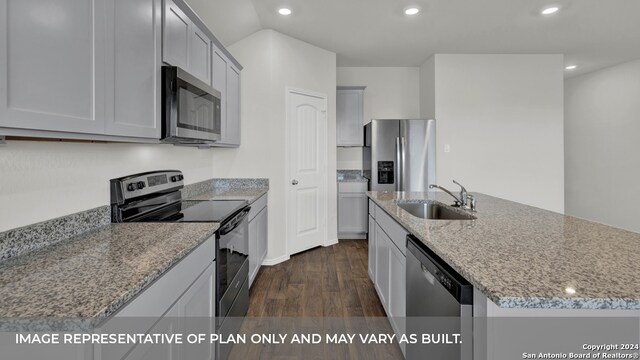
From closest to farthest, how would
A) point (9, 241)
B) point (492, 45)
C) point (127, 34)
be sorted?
point (9, 241)
point (127, 34)
point (492, 45)

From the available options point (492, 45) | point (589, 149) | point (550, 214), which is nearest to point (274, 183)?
point (550, 214)

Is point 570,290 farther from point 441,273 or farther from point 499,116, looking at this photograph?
point 499,116

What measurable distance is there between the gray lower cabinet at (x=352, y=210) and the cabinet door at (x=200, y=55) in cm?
267

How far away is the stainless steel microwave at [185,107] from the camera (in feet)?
5.58

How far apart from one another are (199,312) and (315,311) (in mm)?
1227

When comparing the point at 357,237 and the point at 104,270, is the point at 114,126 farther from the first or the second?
the point at 357,237

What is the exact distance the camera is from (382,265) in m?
2.30

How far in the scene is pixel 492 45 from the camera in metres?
4.18

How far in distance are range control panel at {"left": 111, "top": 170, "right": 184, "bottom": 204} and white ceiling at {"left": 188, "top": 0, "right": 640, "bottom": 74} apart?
1.42 m

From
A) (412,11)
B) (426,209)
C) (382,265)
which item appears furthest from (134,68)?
(412,11)

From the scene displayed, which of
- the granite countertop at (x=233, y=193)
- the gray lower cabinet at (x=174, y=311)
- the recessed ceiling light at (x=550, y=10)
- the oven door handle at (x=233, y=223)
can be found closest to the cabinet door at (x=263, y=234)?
the granite countertop at (x=233, y=193)

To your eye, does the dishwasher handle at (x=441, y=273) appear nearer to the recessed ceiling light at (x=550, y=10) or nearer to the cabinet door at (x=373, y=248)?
the cabinet door at (x=373, y=248)

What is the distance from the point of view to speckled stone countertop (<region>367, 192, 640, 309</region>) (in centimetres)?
78

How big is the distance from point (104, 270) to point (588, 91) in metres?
6.95
